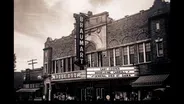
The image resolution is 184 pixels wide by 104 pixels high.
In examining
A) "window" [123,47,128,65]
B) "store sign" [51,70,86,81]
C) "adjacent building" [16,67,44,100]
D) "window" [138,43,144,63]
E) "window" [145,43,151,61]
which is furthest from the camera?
"adjacent building" [16,67,44,100]

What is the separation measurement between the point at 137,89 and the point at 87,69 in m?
4.16

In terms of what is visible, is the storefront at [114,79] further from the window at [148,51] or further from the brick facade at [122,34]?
the window at [148,51]

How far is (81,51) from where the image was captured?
68.2 feet

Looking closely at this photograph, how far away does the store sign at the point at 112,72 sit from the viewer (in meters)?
17.2

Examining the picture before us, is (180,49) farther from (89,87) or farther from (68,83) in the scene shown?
(68,83)

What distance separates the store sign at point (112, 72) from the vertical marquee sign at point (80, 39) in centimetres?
203

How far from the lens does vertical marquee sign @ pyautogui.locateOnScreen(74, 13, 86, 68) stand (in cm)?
2066

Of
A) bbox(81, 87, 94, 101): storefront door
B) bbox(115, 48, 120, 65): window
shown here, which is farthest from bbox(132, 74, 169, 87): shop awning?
bbox(81, 87, 94, 101): storefront door

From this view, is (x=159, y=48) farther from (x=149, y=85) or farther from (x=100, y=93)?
(x=100, y=93)

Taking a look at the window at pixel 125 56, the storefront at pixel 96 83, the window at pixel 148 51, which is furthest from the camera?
the window at pixel 125 56

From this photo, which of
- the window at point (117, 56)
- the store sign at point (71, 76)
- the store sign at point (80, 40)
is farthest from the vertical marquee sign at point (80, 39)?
the window at point (117, 56)

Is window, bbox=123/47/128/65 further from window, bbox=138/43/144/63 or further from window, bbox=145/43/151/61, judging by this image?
window, bbox=145/43/151/61

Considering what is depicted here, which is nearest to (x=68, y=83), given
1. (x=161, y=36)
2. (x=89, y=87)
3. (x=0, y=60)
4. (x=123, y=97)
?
(x=89, y=87)

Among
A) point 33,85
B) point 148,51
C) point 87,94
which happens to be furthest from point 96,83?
point 33,85
